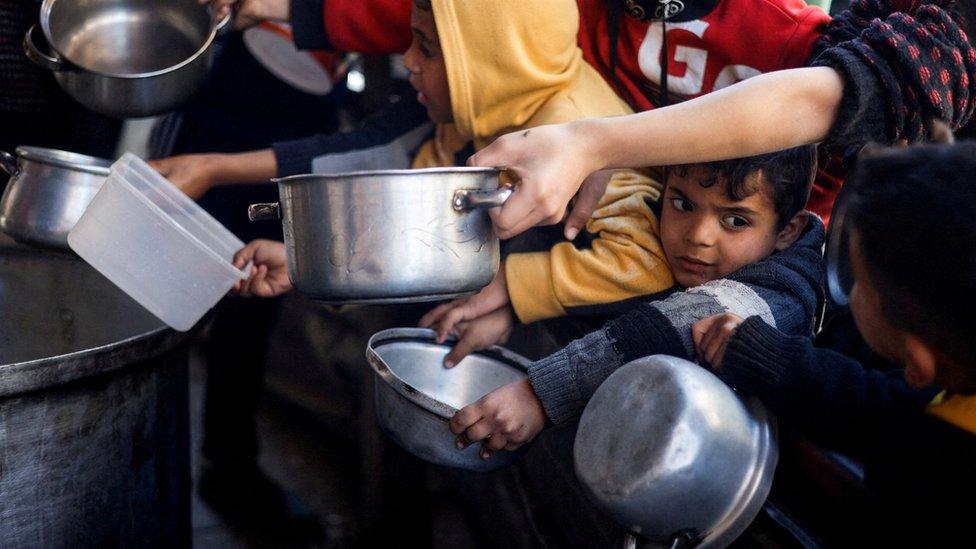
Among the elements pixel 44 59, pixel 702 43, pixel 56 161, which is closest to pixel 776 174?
pixel 702 43

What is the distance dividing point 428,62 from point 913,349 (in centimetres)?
113

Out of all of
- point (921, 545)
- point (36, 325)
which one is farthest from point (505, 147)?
point (36, 325)

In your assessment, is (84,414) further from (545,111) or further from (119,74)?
(545,111)

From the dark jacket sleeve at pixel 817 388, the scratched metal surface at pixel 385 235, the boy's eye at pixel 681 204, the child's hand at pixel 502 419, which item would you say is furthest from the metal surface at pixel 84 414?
the dark jacket sleeve at pixel 817 388

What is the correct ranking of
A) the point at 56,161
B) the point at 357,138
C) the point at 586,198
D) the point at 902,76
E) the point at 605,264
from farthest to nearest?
the point at 357,138, the point at 56,161, the point at 605,264, the point at 586,198, the point at 902,76

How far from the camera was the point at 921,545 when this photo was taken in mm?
987

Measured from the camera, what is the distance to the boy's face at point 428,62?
1755mm

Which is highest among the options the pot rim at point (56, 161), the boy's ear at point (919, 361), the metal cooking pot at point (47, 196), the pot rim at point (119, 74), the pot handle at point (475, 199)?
the boy's ear at point (919, 361)

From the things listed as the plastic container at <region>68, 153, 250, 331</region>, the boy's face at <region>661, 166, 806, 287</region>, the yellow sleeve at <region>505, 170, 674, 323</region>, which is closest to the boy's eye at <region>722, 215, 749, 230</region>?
the boy's face at <region>661, 166, 806, 287</region>

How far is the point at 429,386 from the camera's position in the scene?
1.75 metres

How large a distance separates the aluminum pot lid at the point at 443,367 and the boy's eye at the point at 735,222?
46 cm

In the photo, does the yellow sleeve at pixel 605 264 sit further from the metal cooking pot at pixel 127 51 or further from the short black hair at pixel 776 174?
the metal cooking pot at pixel 127 51

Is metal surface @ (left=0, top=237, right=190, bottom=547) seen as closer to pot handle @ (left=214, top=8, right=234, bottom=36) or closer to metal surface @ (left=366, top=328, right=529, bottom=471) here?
metal surface @ (left=366, top=328, right=529, bottom=471)

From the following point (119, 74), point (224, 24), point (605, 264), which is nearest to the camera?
point (605, 264)
